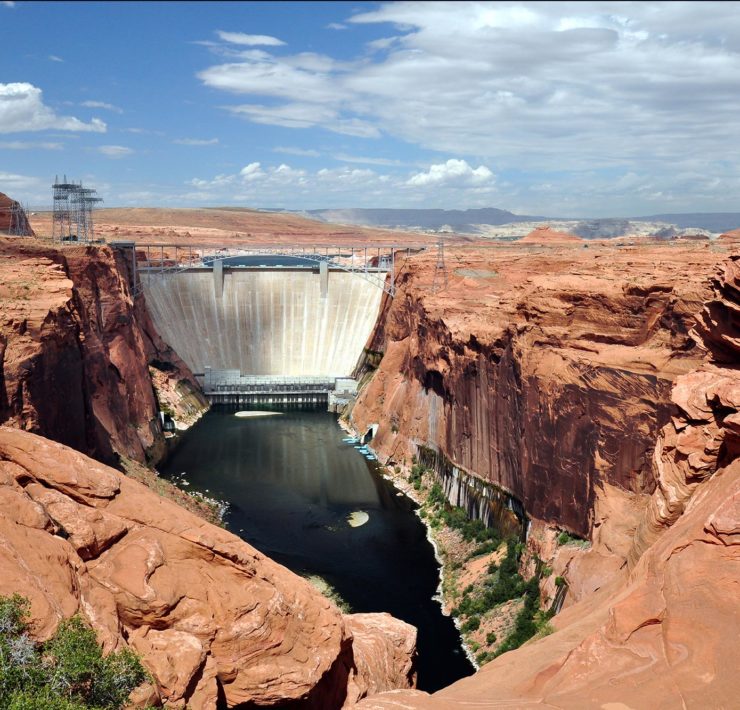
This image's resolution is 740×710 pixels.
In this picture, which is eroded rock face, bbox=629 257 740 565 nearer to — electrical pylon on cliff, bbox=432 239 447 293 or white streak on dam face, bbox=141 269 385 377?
electrical pylon on cliff, bbox=432 239 447 293

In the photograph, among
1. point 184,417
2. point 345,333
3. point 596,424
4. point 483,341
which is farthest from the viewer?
point 345,333

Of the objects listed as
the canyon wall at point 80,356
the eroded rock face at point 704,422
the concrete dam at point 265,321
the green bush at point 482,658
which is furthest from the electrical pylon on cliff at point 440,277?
the eroded rock face at point 704,422

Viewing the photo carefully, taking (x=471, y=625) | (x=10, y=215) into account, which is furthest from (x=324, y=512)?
(x=10, y=215)

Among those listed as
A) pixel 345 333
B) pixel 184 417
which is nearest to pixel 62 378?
pixel 184 417

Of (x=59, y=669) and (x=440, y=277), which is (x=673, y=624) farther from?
(x=440, y=277)

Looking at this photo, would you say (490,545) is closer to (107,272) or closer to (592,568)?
(592,568)
